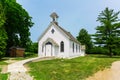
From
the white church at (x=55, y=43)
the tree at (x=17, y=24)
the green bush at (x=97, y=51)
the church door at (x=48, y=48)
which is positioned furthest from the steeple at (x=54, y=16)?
the green bush at (x=97, y=51)

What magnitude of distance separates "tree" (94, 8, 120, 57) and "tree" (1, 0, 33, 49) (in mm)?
15973

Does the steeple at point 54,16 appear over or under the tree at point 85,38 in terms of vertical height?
over

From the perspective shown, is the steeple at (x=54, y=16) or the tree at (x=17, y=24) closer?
the steeple at (x=54, y=16)

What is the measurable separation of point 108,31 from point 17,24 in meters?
20.4

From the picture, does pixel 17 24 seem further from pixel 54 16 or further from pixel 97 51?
pixel 97 51

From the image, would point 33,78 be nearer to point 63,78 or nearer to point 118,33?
point 63,78

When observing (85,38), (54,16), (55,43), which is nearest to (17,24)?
(54,16)

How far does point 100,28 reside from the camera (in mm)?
54375

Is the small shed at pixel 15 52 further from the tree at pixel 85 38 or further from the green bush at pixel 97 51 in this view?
the tree at pixel 85 38

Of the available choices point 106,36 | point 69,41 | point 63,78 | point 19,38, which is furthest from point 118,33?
point 63,78

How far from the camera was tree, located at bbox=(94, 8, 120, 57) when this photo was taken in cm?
5278

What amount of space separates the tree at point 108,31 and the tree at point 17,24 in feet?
52.4

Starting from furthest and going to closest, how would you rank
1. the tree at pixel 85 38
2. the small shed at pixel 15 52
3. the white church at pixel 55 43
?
the tree at pixel 85 38, the small shed at pixel 15 52, the white church at pixel 55 43

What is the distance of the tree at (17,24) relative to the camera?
51.3 meters
